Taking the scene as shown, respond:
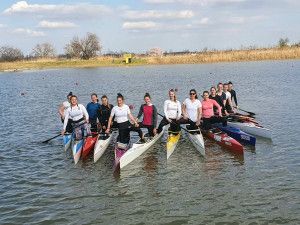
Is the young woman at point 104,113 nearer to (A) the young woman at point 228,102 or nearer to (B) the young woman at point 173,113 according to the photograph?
(B) the young woman at point 173,113

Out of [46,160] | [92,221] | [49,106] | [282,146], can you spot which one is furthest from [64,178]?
[49,106]

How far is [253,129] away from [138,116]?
5.12 m

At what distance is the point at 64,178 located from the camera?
12.8m

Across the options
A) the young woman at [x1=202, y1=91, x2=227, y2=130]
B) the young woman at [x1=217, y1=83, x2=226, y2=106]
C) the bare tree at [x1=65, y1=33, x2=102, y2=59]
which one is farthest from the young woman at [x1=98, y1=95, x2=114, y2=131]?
the bare tree at [x1=65, y1=33, x2=102, y2=59]

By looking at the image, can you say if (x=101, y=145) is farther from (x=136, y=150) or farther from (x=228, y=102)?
(x=228, y=102)

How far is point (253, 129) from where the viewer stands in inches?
661

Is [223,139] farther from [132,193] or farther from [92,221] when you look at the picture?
[92,221]

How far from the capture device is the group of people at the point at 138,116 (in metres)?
14.6

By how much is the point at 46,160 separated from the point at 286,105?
15282mm

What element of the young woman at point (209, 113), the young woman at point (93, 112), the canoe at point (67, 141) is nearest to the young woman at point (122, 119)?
the young woman at point (93, 112)

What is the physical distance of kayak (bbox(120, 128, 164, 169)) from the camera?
520 inches

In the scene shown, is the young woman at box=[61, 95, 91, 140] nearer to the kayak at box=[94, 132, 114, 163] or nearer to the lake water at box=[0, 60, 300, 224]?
the kayak at box=[94, 132, 114, 163]

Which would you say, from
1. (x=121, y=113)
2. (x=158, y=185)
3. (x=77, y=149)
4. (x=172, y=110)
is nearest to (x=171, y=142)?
(x=172, y=110)

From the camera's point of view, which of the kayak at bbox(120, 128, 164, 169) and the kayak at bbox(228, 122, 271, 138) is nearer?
the kayak at bbox(120, 128, 164, 169)
